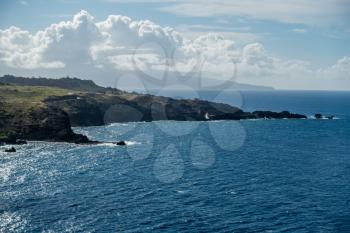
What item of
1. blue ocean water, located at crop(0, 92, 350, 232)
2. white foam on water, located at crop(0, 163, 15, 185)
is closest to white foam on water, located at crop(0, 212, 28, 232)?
blue ocean water, located at crop(0, 92, 350, 232)

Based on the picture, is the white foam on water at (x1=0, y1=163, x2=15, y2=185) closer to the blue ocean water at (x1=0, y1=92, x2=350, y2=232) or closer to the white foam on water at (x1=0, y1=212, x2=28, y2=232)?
the blue ocean water at (x1=0, y1=92, x2=350, y2=232)

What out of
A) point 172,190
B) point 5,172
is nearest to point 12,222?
point 172,190

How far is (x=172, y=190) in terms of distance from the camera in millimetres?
112938

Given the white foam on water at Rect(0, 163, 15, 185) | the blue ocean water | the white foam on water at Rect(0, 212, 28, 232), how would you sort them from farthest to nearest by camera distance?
the white foam on water at Rect(0, 163, 15, 185), the blue ocean water, the white foam on water at Rect(0, 212, 28, 232)

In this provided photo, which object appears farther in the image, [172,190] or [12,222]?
[172,190]

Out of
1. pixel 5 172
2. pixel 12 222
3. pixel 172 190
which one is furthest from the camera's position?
pixel 5 172

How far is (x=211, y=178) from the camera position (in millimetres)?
126062

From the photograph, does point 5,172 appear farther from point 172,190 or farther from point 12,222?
point 172,190

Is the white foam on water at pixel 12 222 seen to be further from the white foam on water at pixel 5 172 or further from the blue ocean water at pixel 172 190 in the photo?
the white foam on water at pixel 5 172

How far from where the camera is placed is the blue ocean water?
3492 inches

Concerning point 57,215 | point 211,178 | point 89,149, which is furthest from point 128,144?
point 57,215

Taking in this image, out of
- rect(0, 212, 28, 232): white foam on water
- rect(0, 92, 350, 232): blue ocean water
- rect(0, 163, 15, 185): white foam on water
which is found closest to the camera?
rect(0, 212, 28, 232): white foam on water

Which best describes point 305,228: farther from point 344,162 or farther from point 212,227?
point 344,162

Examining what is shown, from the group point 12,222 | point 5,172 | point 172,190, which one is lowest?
point 12,222
